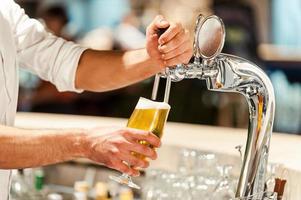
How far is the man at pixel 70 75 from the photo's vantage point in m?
1.86

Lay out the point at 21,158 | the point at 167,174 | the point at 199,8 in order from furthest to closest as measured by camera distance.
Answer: the point at 199,8 → the point at 167,174 → the point at 21,158

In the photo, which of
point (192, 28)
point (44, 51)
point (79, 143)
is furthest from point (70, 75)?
point (192, 28)

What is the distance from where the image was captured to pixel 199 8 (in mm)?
7266

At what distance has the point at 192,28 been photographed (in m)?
6.29

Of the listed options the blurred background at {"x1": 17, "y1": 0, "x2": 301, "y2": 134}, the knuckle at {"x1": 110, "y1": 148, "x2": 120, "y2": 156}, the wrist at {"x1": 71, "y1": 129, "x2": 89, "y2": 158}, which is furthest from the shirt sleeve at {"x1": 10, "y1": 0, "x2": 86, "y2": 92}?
the blurred background at {"x1": 17, "y1": 0, "x2": 301, "y2": 134}

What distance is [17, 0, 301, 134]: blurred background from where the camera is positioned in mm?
6461

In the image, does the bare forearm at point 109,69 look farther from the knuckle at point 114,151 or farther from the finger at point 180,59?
the knuckle at point 114,151

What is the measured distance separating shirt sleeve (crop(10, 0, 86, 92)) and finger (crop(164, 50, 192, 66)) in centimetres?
58

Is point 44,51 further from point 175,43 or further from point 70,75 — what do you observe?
point 175,43

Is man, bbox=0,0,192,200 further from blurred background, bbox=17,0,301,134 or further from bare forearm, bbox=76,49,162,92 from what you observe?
blurred background, bbox=17,0,301,134

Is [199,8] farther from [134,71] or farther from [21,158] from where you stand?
[21,158]

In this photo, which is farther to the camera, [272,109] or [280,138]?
[280,138]

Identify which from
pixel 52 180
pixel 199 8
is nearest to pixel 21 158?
pixel 52 180

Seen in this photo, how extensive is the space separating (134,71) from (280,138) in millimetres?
766
